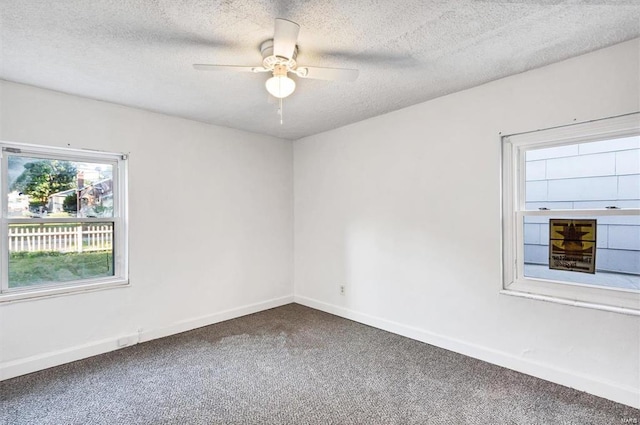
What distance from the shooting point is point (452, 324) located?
291 centimetres

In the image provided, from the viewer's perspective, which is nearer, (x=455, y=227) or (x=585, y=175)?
(x=585, y=175)

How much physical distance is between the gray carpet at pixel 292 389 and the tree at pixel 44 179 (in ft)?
4.84

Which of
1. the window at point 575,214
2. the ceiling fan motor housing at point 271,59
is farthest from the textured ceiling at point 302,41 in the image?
the window at point 575,214

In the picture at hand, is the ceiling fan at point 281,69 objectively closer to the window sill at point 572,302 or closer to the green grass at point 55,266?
the window sill at point 572,302

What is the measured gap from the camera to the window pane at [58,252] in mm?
2656

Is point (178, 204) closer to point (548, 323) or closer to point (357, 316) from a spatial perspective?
point (357, 316)

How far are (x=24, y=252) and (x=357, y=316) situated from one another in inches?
127

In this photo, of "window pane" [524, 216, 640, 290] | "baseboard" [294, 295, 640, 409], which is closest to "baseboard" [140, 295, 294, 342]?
"baseboard" [294, 295, 640, 409]

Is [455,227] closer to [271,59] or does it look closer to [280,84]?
[280,84]

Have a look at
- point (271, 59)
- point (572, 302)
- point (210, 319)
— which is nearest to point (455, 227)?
point (572, 302)

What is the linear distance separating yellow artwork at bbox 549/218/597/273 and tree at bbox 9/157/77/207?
4.15 meters

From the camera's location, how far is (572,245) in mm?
2377

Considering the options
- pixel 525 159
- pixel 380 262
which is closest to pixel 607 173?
pixel 525 159

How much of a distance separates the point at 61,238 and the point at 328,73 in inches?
109
